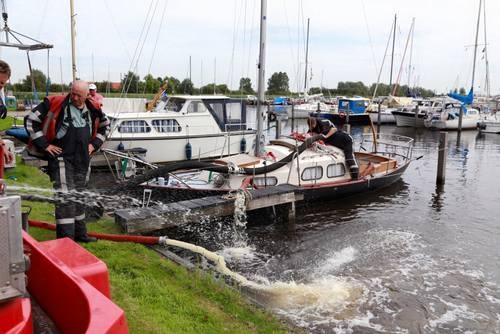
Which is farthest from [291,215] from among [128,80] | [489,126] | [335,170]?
[489,126]

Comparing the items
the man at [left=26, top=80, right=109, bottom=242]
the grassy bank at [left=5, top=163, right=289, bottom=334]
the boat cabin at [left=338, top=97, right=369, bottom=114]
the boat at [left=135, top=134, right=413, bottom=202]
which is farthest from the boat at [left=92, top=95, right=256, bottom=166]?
the boat cabin at [left=338, top=97, right=369, bottom=114]

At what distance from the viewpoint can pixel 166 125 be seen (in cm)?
2072

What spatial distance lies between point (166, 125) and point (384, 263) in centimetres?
1342

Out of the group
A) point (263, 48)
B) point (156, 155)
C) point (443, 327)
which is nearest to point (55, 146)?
point (443, 327)

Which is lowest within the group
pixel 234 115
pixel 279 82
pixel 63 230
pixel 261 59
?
pixel 63 230

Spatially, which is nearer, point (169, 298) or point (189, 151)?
point (169, 298)

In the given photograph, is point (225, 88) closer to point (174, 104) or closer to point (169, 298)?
point (174, 104)

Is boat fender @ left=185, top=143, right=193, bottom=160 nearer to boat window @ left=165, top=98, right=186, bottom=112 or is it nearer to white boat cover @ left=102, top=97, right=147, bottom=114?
boat window @ left=165, top=98, right=186, bottom=112

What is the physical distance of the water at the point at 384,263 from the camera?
744 cm

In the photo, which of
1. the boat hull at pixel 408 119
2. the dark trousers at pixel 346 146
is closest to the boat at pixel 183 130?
the dark trousers at pixel 346 146

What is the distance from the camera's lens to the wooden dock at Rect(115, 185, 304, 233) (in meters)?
9.25

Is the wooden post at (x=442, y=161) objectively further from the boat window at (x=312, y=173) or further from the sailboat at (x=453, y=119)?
the sailboat at (x=453, y=119)

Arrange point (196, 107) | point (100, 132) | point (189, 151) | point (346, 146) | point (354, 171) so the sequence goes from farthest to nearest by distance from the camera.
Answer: point (196, 107) < point (189, 151) < point (354, 171) < point (346, 146) < point (100, 132)

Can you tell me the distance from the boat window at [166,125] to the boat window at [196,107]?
1011 millimetres
